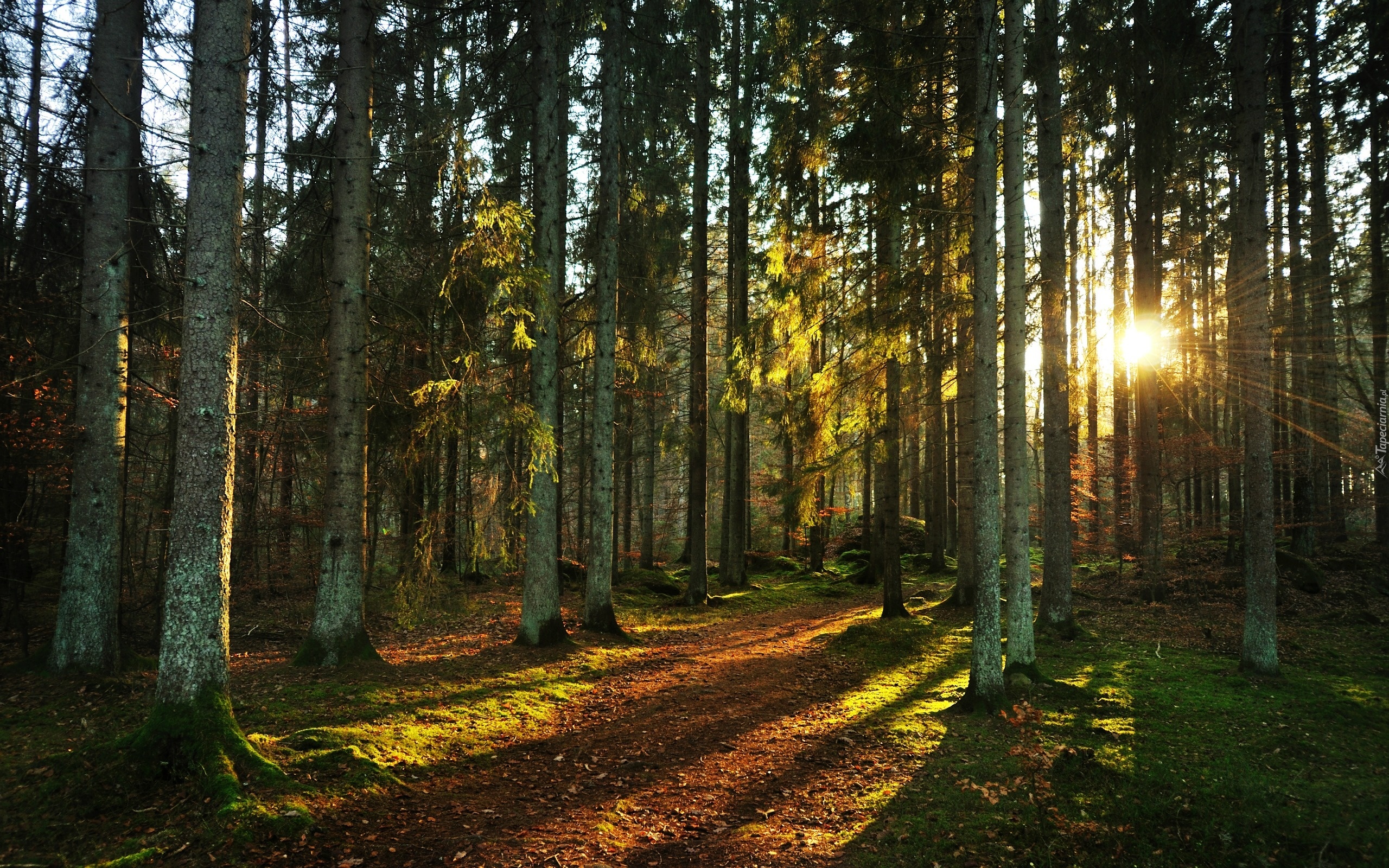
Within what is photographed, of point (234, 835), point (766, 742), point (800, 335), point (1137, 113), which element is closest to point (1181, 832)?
point (766, 742)

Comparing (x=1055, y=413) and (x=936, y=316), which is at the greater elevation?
(x=936, y=316)

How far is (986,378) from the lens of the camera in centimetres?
736

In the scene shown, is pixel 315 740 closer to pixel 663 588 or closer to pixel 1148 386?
pixel 663 588

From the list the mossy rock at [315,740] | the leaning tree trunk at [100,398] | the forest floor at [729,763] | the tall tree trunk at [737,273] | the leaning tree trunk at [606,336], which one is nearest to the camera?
the forest floor at [729,763]

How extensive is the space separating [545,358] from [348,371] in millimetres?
2869

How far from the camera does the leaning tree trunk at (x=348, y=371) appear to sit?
27.2ft

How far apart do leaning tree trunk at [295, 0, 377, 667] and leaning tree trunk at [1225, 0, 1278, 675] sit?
1142cm

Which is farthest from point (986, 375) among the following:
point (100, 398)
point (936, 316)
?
point (100, 398)

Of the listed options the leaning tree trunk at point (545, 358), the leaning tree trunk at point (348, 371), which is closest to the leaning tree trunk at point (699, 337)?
the leaning tree trunk at point (545, 358)

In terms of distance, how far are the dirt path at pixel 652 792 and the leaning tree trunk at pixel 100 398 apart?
196 inches

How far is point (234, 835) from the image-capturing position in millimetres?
4012

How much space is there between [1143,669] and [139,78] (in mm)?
15477

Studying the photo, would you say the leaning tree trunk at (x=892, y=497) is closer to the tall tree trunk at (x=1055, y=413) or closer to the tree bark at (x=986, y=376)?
the tall tree trunk at (x=1055, y=413)

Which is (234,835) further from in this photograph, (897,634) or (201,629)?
(897,634)
